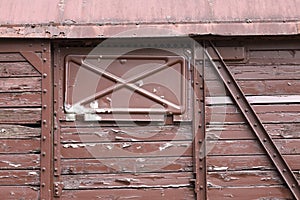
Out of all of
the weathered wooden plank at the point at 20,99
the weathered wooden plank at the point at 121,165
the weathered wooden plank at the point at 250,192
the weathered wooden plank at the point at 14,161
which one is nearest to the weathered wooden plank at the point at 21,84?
the weathered wooden plank at the point at 20,99

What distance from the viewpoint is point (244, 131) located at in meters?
4.07

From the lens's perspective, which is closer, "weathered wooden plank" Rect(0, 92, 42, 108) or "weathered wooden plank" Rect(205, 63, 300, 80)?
"weathered wooden plank" Rect(0, 92, 42, 108)

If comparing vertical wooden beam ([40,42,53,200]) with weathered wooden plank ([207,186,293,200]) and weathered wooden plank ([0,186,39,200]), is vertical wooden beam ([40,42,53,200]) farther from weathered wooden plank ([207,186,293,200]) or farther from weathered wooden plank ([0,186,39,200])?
weathered wooden plank ([207,186,293,200])

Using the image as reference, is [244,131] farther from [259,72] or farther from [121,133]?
[121,133]

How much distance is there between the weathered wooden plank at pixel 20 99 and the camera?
157 inches

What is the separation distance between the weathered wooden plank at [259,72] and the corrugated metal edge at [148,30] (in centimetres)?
29

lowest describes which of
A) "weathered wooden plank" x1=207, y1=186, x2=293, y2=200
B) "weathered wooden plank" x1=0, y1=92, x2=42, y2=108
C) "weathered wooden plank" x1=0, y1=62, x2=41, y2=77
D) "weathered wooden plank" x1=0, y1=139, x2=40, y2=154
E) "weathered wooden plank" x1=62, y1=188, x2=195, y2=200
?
"weathered wooden plank" x1=207, y1=186, x2=293, y2=200

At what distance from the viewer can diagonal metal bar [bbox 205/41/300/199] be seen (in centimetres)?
404

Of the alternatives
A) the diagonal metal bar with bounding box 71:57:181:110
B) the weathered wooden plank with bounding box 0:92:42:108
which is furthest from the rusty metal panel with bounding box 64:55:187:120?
the weathered wooden plank with bounding box 0:92:42:108

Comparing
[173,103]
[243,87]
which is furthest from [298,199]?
[173,103]

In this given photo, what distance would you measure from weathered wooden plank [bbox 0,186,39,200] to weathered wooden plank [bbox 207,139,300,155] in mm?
1487

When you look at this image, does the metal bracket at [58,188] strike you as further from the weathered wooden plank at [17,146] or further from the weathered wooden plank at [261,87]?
the weathered wooden plank at [261,87]

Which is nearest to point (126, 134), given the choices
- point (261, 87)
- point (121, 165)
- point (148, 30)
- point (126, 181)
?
point (121, 165)

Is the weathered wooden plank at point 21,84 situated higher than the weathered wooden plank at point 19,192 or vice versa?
the weathered wooden plank at point 21,84
